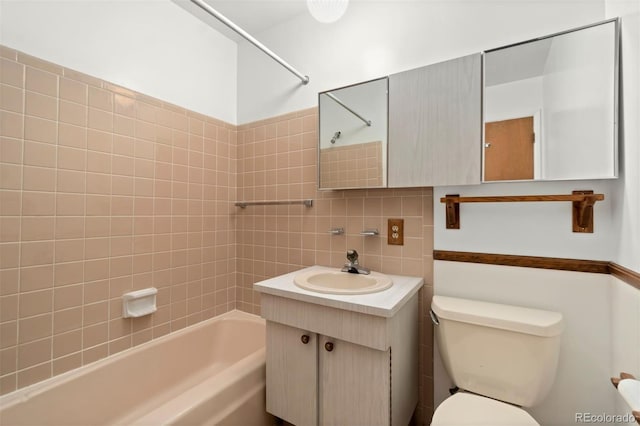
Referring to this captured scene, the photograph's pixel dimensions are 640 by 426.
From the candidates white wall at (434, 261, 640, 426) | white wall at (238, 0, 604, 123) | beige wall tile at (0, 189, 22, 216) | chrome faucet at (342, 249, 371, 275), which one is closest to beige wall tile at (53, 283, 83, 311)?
beige wall tile at (0, 189, 22, 216)

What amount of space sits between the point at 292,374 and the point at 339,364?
0.27 m

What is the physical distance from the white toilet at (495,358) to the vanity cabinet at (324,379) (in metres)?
0.23

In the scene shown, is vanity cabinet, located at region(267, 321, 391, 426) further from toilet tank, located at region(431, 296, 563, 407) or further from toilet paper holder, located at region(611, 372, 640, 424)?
toilet paper holder, located at region(611, 372, 640, 424)

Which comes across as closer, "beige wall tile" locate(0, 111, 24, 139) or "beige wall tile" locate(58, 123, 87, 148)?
"beige wall tile" locate(0, 111, 24, 139)

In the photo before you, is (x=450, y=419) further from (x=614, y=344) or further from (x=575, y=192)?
(x=575, y=192)

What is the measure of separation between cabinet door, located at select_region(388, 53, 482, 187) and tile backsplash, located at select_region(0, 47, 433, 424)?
0.57 feet

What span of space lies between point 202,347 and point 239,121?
167 centimetres

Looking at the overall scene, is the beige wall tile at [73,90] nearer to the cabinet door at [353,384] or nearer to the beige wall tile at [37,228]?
the beige wall tile at [37,228]

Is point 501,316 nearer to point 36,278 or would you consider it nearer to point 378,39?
point 378,39

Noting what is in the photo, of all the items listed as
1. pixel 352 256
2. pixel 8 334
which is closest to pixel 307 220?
pixel 352 256

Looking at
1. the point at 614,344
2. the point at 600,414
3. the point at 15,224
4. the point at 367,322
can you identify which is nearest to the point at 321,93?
the point at 367,322

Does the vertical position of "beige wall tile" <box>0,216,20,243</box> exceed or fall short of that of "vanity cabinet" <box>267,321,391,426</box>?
it exceeds it

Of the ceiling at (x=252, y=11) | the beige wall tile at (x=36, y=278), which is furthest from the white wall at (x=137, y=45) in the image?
the beige wall tile at (x=36, y=278)

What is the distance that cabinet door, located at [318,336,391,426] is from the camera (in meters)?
1.06
